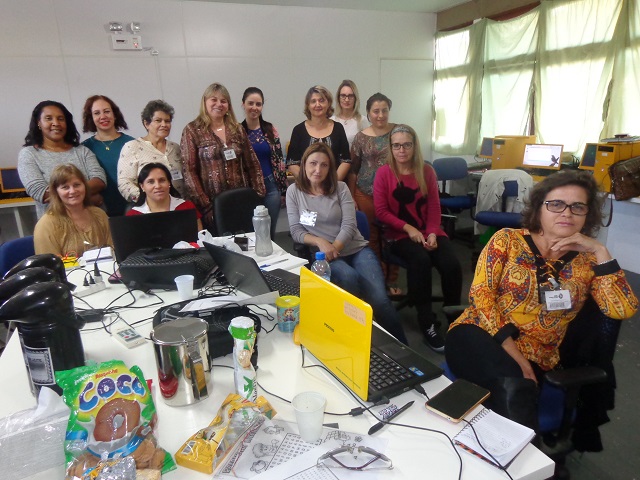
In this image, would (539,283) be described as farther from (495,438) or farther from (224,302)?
(224,302)

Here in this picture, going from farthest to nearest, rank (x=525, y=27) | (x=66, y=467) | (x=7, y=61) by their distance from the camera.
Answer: (x=525, y=27)
(x=7, y=61)
(x=66, y=467)

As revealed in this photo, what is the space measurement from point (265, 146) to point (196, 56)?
2.40m

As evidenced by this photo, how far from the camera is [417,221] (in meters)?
2.90

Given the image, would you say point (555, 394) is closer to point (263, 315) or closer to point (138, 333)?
point (263, 315)

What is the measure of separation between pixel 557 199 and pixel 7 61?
5249mm

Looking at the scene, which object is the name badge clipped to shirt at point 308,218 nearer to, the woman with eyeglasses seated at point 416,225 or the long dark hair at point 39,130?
the woman with eyeglasses seated at point 416,225

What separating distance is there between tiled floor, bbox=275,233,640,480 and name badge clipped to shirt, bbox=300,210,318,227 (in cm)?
101

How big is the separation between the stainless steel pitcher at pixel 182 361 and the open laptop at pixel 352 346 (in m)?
0.31

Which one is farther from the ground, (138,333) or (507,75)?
(507,75)

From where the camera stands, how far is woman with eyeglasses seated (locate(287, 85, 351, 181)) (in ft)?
11.1

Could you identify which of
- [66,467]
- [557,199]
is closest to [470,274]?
[557,199]

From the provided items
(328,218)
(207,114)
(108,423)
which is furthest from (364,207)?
(108,423)

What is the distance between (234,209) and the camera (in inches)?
107

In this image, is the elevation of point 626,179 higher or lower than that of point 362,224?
higher
